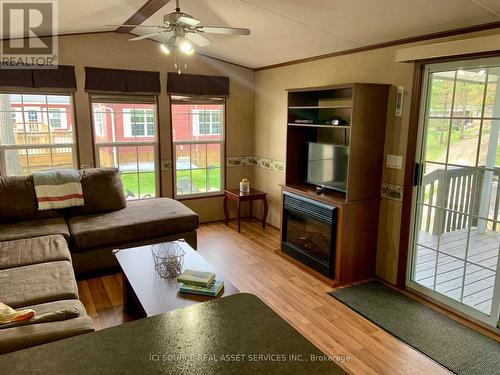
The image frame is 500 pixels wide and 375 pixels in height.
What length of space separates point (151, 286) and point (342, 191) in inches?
81.5

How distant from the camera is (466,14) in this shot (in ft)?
8.09

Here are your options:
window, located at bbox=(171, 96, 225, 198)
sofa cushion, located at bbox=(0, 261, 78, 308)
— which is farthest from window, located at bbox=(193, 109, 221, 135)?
sofa cushion, located at bbox=(0, 261, 78, 308)

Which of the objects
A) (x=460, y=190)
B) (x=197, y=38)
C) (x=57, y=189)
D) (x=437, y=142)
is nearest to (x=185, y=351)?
(x=197, y=38)

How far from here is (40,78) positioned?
4035 millimetres

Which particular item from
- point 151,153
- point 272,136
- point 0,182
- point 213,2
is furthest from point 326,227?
point 0,182

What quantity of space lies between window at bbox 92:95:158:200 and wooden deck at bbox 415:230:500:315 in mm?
3425

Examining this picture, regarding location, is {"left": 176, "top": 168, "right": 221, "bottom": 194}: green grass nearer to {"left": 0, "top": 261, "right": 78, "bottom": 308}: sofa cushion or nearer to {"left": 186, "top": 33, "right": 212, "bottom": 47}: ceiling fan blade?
{"left": 186, "top": 33, "right": 212, "bottom": 47}: ceiling fan blade

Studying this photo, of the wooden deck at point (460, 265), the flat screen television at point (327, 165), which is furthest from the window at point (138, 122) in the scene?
the wooden deck at point (460, 265)

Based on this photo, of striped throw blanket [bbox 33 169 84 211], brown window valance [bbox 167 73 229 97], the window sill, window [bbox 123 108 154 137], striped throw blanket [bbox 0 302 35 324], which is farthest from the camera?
the window sill

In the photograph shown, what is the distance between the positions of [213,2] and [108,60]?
2002mm

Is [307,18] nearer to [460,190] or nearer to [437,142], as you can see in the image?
[437,142]

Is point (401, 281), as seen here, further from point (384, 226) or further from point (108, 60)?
point (108, 60)

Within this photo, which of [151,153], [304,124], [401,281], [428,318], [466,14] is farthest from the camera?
[151,153]
